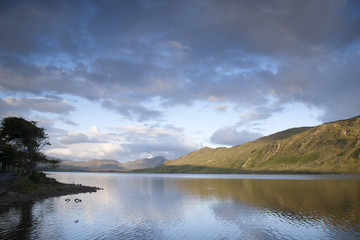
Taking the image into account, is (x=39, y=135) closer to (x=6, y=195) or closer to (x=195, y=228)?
(x=6, y=195)

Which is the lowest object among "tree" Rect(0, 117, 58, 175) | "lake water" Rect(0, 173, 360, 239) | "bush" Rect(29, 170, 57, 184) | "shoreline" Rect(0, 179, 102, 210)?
"lake water" Rect(0, 173, 360, 239)

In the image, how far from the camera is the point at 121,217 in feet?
165

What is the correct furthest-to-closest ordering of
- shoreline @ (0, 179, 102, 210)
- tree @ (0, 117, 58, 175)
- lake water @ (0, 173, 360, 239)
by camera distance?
tree @ (0, 117, 58, 175) < shoreline @ (0, 179, 102, 210) < lake water @ (0, 173, 360, 239)

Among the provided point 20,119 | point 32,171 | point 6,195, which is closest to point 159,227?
point 6,195

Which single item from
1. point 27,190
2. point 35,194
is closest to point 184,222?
point 35,194

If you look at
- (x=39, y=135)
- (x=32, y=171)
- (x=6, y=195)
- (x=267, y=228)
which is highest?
(x=39, y=135)

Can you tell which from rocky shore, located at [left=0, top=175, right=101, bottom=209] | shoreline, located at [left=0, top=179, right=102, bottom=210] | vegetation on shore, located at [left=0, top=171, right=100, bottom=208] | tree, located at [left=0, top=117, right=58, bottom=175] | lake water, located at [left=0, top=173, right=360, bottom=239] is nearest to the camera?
lake water, located at [left=0, top=173, right=360, bottom=239]

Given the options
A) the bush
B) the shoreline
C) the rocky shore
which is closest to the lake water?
the shoreline

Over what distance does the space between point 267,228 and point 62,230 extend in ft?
105

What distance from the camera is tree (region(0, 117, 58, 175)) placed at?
87106mm

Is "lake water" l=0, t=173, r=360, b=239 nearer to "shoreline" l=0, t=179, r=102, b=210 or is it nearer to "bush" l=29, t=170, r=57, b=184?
"shoreline" l=0, t=179, r=102, b=210

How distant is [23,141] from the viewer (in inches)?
3588

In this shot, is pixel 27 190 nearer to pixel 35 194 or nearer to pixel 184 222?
pixel 35 194

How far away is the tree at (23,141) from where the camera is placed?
8711cm
